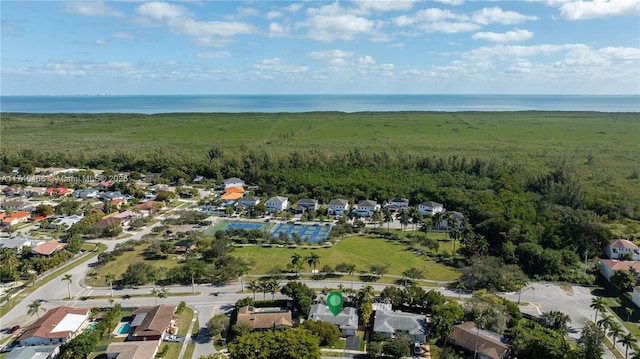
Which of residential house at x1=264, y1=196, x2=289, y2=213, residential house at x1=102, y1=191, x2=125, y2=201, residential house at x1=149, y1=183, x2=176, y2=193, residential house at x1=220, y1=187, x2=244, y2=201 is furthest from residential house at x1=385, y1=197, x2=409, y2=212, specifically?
residential house at x1=102, y1=191, x2=125, y2=201

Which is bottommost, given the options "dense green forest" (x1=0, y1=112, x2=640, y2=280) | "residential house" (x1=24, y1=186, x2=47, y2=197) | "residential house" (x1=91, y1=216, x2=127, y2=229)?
"residential house" (x1=91, y1=216, x2=127, y2=229)

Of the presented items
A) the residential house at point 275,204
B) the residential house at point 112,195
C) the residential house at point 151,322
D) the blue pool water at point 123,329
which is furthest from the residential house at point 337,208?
the blue pool water at point 123,329

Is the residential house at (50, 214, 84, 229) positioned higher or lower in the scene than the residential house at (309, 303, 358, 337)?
higher

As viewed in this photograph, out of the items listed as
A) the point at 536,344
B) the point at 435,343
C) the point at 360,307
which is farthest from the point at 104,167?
the point at 536,344

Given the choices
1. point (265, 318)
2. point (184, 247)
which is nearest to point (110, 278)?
point (184, 247)

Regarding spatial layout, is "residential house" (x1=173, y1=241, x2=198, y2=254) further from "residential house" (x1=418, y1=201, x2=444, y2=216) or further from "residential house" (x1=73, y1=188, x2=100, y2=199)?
"residential house" (x1=418, y1=201, x2=444, y2=216)

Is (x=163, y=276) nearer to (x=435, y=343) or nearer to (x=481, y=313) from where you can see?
(x=435, y=343)
